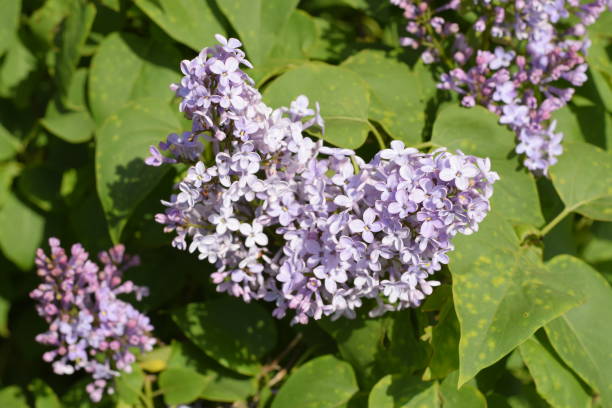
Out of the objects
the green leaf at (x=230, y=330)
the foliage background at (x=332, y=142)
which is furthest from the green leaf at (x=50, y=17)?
the green leaf at (x=230, y=330)

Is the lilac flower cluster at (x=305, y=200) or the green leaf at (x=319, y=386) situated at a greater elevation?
the lilac flower cluster at (x=305, y=200)

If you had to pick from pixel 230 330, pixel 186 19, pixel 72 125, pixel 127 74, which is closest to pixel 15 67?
pixel 72 125

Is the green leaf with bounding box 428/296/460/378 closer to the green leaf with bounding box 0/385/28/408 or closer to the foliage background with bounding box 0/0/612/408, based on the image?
the foliage background with bounding box 0/0/612/408

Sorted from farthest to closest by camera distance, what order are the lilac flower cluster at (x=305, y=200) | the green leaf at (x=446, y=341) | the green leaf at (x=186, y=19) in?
the green leaf at (x=186, y=19)
the green leaf at (x=446, y=341)
the lilac flower cluster at (x=305, y=200)

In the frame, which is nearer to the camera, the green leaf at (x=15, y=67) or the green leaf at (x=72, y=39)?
the green leaf at (x=72, y=39)

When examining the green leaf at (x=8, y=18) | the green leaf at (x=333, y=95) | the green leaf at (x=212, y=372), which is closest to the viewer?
the green leaf at (x=333, y=95)

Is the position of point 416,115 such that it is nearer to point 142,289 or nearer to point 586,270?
point 586,270

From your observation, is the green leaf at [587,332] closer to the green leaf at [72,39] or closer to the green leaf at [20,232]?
the green leaf at [72,39]

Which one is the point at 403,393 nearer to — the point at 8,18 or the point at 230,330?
the point at 230,330
